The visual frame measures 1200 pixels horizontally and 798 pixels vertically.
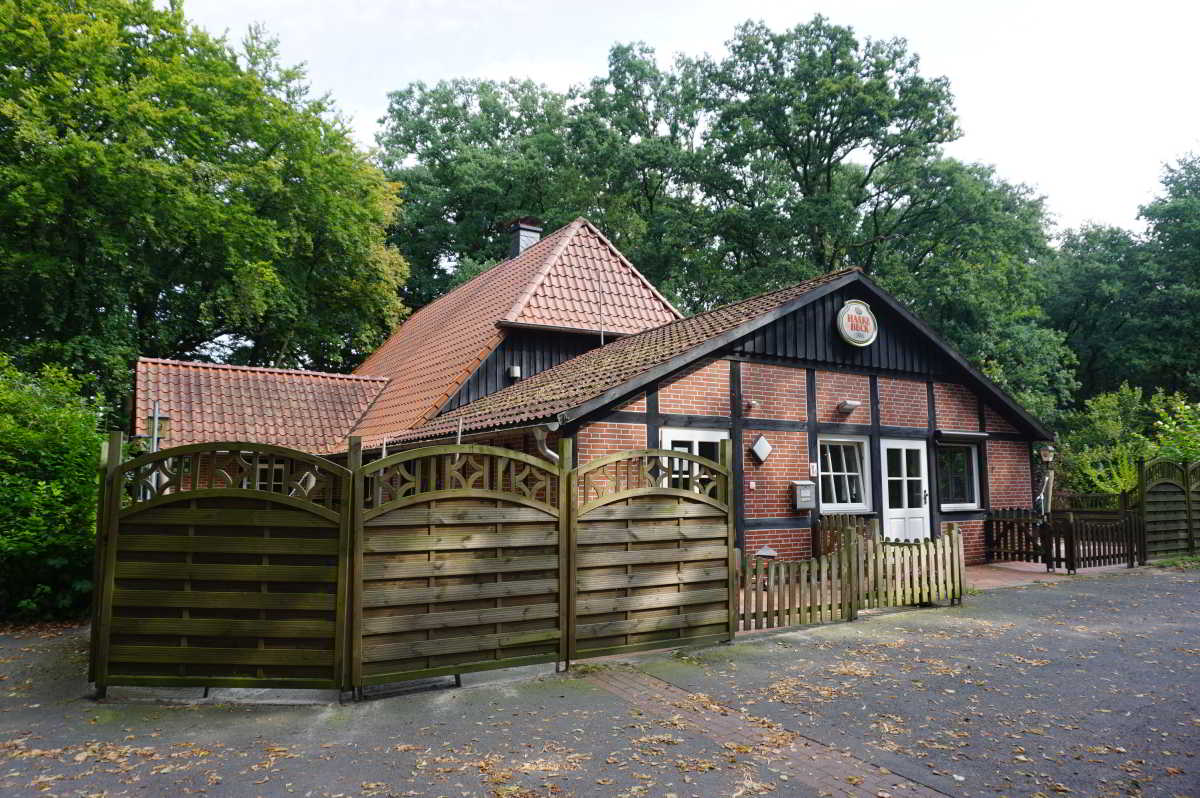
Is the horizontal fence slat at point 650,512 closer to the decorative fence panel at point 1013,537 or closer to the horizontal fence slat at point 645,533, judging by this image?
the horizontal fence slat at point 645,533

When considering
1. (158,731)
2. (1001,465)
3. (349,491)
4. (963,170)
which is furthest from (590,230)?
(963,170)

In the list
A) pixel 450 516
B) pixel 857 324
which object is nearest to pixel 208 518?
pixel 450 516

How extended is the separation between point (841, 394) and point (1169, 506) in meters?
7.26

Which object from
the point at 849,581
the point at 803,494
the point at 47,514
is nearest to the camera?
the point at 849,581

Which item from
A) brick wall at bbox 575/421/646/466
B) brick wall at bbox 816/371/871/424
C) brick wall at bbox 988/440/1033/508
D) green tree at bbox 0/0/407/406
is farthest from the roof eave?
green tree at bbox 0/0/407/406

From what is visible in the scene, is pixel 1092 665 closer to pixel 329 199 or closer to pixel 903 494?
pixel 903 494

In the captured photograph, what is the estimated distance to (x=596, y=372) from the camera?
11875mm

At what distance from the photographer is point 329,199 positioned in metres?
24.6

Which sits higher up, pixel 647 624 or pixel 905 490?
pixel 905 490

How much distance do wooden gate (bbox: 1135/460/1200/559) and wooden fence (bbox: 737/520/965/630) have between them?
6.89 m

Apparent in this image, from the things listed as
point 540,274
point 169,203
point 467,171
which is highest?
point 467,171

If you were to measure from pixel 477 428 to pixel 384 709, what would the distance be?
5606mm

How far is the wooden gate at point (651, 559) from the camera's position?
6.82 meters

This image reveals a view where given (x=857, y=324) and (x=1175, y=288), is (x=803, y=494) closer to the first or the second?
(x=857, y=324)
